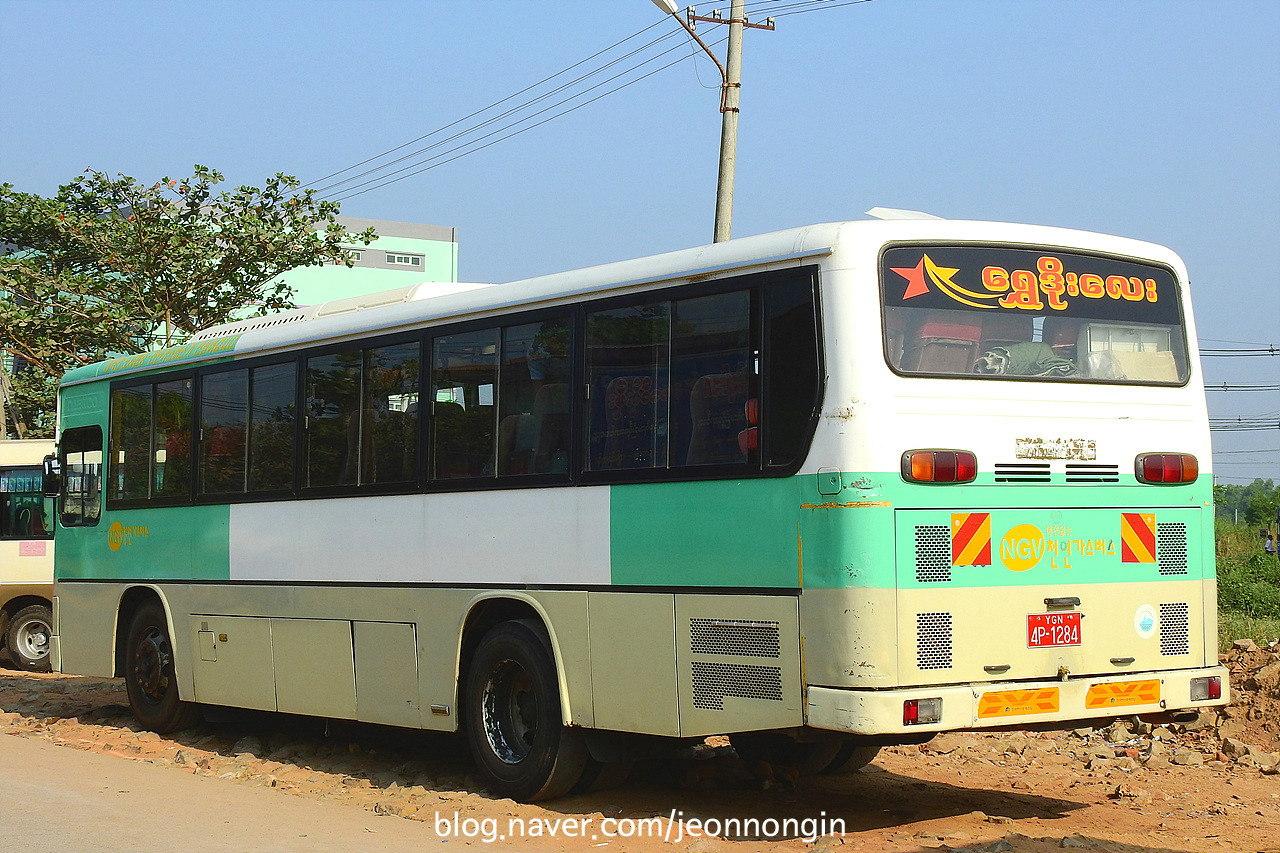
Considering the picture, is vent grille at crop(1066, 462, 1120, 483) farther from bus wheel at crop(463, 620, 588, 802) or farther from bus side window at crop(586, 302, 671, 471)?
bus wheel at crop(463, 620, 588, 802)

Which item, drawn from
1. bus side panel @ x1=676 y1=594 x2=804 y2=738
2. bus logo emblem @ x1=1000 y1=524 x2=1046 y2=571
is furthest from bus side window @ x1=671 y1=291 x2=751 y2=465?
bus logo emblem @ x1=1000 y1=524 x2=1046 y2=571

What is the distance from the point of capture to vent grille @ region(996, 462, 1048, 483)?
737 cm

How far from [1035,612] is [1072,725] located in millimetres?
621

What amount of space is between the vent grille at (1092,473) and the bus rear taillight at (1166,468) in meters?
0.15

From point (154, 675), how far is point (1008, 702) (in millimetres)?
8046

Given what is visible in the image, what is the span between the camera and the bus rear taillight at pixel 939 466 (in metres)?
7.12

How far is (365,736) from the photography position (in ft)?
40.0

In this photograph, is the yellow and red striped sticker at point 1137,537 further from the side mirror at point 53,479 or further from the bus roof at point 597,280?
the side mirror at point 53,479

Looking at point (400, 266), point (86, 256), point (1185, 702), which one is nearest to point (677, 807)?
point (1185, 702)

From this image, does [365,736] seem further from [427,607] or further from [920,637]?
[920,637]

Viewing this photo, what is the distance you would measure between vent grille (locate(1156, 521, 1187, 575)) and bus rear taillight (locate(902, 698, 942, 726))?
5.62ft

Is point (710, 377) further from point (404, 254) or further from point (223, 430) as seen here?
point (404, 254)

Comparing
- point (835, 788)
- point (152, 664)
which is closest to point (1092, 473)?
point (835, 788)

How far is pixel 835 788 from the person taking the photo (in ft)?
30.8
